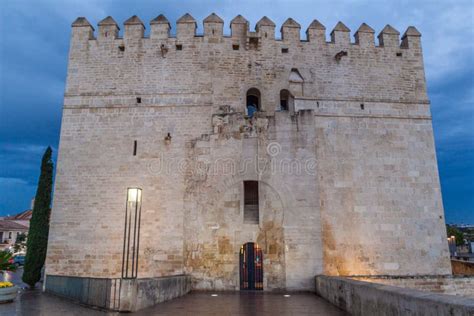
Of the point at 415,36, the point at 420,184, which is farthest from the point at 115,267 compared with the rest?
the point at 415,36

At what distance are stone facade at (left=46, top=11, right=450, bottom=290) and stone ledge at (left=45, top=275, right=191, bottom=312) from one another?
2406 mm

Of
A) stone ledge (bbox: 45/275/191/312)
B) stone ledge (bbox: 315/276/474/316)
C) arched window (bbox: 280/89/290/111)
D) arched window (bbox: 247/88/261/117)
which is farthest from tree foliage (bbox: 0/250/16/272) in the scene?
arched window (bbox: 280/89/290/111)

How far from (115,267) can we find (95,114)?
17.7 feet

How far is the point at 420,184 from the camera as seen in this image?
11969 mm

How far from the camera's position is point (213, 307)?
22.7 ft

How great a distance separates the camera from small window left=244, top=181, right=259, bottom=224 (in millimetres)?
10461

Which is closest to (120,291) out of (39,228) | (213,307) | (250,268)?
(213,307)

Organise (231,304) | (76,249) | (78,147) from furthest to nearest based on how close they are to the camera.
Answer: (78,147), (76,249), (231,304)

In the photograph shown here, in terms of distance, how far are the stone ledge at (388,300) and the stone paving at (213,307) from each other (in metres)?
0.31

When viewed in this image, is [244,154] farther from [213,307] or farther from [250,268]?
[213,307]

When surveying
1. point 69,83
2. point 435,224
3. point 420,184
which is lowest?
point 435,224

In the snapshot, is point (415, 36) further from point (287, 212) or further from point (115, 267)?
point (115, 267)

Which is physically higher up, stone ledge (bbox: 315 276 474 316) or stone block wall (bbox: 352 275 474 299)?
stone ledge (bbox: 315 276 474 316)

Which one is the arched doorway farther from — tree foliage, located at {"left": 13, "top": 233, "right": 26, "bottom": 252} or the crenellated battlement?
tree foliage, located at {"left": 13, "top": 233, "right": 26, "bottom": 252}
